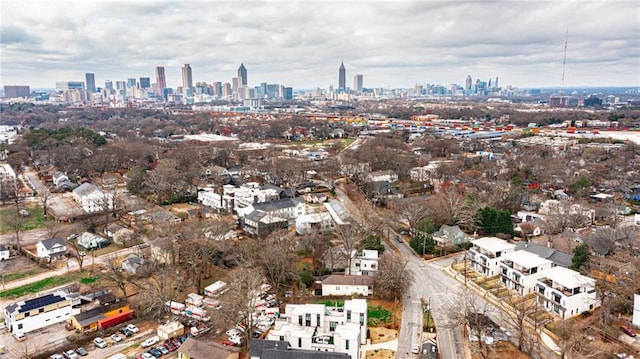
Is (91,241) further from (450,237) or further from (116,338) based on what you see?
(450,237)

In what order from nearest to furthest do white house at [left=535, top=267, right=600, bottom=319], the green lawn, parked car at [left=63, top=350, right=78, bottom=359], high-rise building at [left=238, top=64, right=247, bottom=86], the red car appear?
parked car at [left=63, top=350, right=78, bottom=359] < the red car < white house at [left=535, top=267, right=600, bottom=319] < the green lawn < high-rise building at [left=238, top=64, right=247, bottom=86]

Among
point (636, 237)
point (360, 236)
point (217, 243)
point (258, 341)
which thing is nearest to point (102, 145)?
point (217, 243)

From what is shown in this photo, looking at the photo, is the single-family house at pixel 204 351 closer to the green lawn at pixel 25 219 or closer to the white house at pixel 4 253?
the white house at pixel 4 253

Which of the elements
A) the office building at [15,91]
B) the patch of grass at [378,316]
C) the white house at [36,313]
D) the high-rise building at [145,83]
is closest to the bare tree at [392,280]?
the patch of grass at [378,316]

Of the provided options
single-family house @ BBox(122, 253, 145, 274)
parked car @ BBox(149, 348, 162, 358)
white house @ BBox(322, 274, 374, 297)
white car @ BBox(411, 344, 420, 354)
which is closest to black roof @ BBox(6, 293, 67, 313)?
single-family house @ BBox(122, 253, 145, 274)

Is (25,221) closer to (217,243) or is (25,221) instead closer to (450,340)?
(217,243)

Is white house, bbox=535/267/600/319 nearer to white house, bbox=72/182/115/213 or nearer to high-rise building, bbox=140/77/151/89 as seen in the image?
white house, bbox=72/182/115/213
